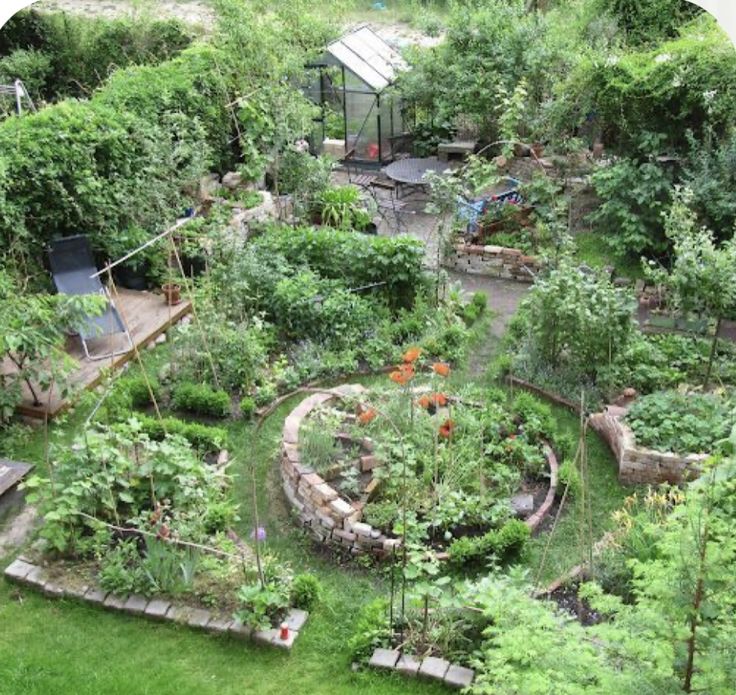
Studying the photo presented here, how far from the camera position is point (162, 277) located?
889 centimetres

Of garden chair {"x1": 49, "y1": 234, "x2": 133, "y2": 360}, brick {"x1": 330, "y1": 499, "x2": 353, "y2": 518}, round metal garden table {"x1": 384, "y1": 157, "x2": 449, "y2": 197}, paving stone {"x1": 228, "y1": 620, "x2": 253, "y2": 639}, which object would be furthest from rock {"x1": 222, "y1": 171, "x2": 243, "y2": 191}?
paving stone {"x1": 228, "y1": 620, "x2": 253, "y2": 639}

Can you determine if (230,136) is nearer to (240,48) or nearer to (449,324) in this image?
(240,48)

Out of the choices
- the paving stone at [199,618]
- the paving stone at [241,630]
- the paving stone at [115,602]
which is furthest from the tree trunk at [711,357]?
the paving stone at [115,602]

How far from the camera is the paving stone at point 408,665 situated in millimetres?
5047

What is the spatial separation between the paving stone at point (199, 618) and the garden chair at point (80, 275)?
3.26 meters

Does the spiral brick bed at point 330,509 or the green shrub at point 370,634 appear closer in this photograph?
the green shrub at point 370,634

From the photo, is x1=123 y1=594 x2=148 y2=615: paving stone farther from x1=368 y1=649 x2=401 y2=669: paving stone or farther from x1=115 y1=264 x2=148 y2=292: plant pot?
x1=115 y1=264 x2=148 y2=292: plant pot

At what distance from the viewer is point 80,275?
867 cm

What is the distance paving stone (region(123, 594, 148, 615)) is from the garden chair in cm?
305

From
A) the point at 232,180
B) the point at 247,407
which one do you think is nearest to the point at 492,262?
the point at 232,180

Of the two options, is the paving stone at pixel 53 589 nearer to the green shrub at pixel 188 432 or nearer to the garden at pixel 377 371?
the garden at pixel 377 371

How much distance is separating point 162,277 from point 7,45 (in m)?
7.80

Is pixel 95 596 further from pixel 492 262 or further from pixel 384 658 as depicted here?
pixel 492 262

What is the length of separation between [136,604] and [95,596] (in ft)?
0.88
